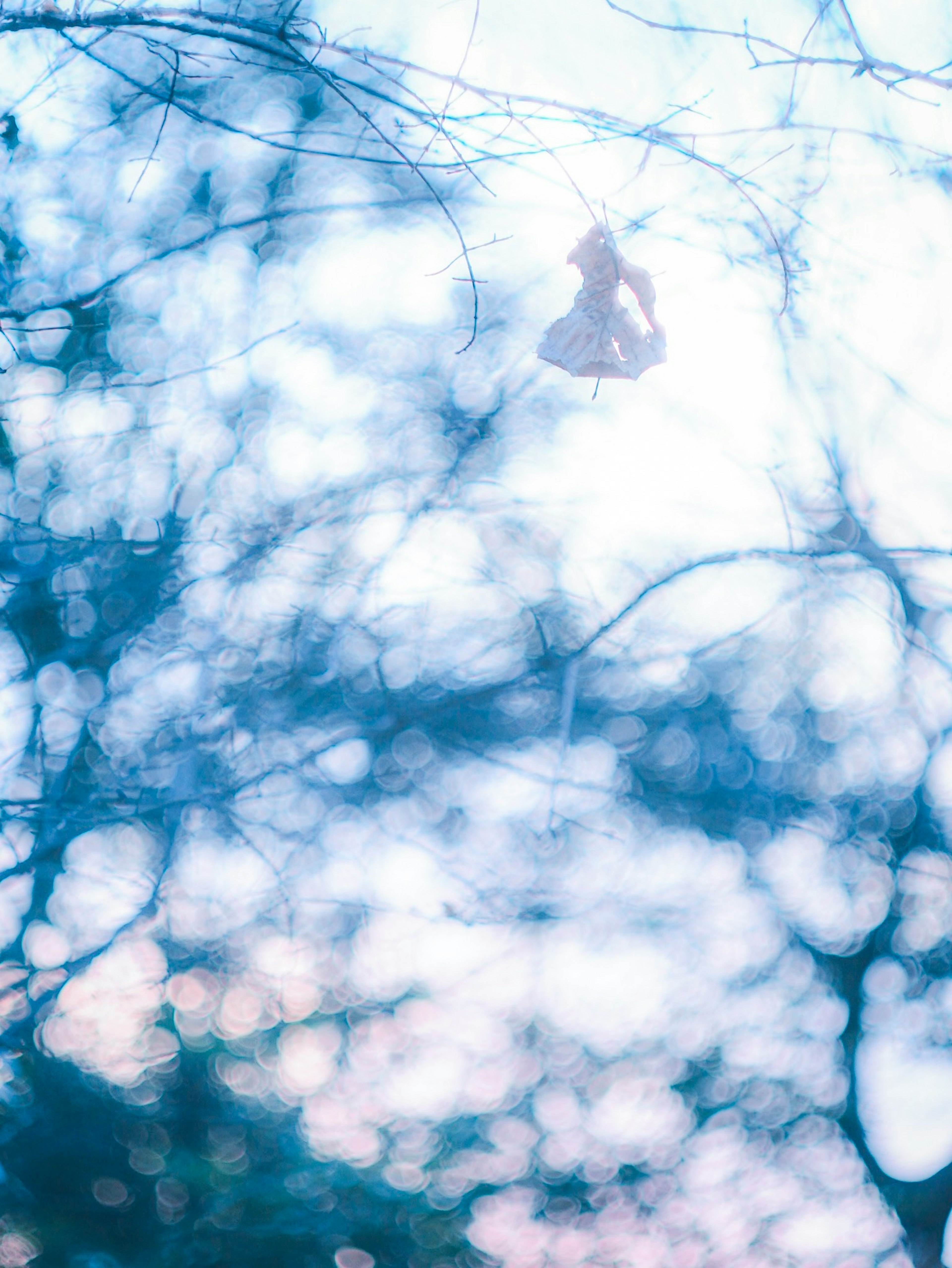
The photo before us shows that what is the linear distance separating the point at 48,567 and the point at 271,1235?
3.79 meters

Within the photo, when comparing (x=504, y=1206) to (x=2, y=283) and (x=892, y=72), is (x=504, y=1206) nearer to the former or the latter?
(x=892, y=72)

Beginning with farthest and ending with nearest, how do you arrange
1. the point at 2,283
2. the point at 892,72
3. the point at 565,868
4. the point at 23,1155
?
the point at 565,868, the point at 2,283, the point at 23,1155, the point at 892,72

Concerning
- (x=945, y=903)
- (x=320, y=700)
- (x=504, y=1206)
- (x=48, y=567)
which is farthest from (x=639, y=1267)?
(x=48, y=567)

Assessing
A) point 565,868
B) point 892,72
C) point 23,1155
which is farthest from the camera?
point 565,868

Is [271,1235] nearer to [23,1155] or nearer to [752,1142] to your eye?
[23,1155]

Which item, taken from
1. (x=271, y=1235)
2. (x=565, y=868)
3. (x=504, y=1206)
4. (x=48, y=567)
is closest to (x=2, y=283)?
(x=48, y=567)

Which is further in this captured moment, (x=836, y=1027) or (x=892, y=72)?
(x=836, y=1027)

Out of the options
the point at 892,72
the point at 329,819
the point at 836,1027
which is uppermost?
the point at 892,72

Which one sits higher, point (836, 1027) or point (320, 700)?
point (320, 700)

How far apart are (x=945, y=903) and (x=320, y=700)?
3592 mm

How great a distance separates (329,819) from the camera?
384cm

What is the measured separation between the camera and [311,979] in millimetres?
3752

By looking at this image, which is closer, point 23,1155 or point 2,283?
point 23,1155

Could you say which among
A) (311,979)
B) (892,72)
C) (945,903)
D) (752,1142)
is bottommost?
(752,1142)
